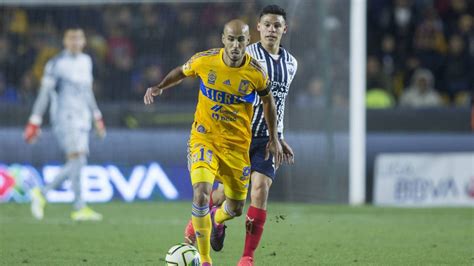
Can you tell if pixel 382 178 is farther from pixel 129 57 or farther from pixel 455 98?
pixel 129 57

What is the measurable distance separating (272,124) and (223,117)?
0.38 meters

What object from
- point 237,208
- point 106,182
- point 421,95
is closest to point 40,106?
point 106,182

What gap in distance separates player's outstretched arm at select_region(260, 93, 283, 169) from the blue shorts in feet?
1.88

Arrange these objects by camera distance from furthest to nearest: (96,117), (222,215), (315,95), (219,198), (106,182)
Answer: (106,182) → (315,95) → (96,117) → (219,198) → (222,215)

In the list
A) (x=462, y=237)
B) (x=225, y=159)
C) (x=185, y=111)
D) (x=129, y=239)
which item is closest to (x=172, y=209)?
(x=185, y=111)

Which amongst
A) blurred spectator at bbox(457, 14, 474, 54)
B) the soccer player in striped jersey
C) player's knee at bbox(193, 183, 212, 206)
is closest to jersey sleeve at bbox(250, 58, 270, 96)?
the soccer player in striped jersey

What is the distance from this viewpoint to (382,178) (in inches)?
596

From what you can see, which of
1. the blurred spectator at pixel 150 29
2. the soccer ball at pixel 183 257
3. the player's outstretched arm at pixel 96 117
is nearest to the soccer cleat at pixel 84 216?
the player's outstretched arm at pixel 96 117

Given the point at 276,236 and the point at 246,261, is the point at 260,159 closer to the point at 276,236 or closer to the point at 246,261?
the point at 246,261

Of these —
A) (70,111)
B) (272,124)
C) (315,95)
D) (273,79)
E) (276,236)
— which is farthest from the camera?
(315,95)

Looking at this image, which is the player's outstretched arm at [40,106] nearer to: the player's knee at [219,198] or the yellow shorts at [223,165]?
the player's knee at [219,198]

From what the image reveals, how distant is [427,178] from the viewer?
15.1 m

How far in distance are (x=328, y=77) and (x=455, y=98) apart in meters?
3.69

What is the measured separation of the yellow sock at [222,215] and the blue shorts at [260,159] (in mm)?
384
